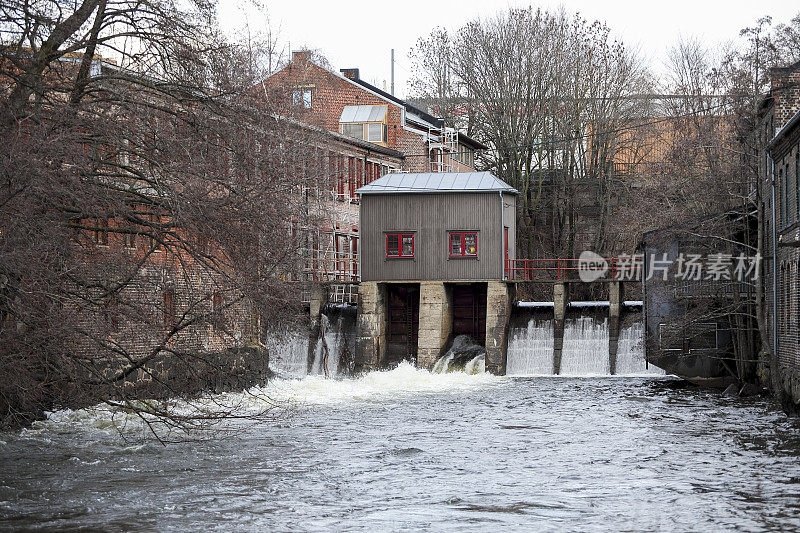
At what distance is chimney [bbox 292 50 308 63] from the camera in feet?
146

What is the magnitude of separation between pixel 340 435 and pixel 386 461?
370 cm

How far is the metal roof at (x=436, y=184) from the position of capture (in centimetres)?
4288

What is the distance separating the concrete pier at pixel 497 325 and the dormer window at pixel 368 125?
1460cm

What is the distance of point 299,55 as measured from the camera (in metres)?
46.8

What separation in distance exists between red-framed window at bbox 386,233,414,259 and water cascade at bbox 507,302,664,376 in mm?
5355

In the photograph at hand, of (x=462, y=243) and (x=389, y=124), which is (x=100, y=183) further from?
(x=389, y=124)

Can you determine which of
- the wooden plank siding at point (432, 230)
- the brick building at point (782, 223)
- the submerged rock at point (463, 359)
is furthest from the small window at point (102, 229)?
the wooden plank siding at point (432, 230)

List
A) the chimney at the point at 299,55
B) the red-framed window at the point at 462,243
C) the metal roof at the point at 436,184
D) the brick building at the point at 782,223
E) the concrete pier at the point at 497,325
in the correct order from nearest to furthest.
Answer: the brick building at the point at 782,223 < the concrete pier at the point at 497,325 < the red-framed window at the point at 462,243 < the metal roof at the point at 436,184 < the chimney at the point at 299,55

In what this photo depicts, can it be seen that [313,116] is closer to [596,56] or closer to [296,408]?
[596,56]

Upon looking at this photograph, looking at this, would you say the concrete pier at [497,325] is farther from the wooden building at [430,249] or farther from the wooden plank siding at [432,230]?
the wooden plank siding at [432,230]

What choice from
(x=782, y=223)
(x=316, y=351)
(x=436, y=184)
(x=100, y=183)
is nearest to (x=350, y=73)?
(x=436, y=184)

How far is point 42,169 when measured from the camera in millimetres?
13164

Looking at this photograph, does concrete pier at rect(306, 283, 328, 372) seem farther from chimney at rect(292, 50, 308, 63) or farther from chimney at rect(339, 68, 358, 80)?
chimney at rect(339, 68, 358, 80)

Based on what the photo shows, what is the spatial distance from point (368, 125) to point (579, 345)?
1860 cm
